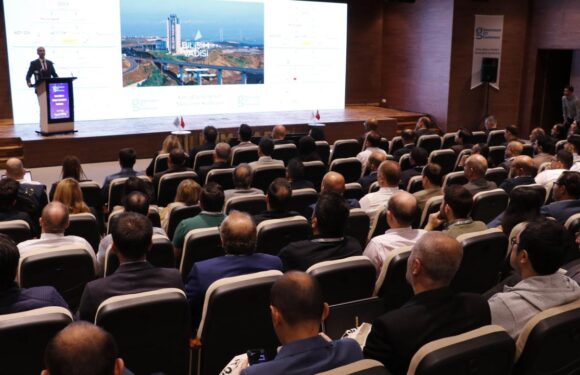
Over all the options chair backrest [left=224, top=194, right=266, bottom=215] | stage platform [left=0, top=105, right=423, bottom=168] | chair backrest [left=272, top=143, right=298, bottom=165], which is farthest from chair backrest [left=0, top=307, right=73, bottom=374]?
stage platform [left=0, top=105, right=423, bottom=168]

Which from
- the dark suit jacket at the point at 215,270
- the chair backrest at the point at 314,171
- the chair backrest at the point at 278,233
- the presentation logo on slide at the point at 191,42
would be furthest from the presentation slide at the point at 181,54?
the dark suit jacket at the point at 215,270

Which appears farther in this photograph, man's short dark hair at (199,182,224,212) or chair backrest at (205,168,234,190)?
chair backrest at (205,168,234,190)

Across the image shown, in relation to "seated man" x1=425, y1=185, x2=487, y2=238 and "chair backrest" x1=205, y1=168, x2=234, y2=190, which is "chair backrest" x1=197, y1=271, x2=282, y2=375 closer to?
"seated man" x1=425, y1=185, x2=487, y2=238

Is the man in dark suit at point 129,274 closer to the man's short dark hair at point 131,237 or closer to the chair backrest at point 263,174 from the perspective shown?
the man's short dark hair at point 131,237

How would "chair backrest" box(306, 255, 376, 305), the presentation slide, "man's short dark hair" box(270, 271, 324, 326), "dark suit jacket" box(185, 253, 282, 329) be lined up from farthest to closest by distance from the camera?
the presentation slide
"dark suit jacket" box(185, 253, 282, 329)
"chair backrest" box(306, 255, 376, 305)
"man's short dark hair" box(270, 271, 324, 326)

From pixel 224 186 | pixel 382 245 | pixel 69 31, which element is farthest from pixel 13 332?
pixel 69 31

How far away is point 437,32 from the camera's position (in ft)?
42.3

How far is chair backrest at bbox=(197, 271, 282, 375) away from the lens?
2.63 meters

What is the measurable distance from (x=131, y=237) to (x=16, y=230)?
1.36 m

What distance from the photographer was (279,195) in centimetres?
412

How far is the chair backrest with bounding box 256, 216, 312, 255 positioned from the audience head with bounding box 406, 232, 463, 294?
1339 mm

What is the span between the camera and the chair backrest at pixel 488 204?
4695mm

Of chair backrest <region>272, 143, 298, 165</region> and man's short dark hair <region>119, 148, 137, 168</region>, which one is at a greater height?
man's short dark hair <region>119, 148, 137, 168</region>

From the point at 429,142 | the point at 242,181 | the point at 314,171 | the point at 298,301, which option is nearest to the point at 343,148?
the point at 429,142
